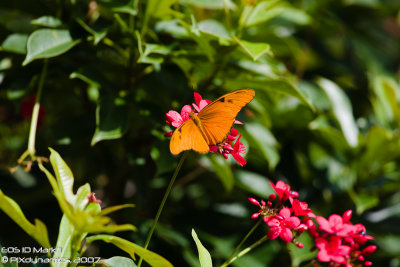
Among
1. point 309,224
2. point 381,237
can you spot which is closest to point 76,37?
point 309,224

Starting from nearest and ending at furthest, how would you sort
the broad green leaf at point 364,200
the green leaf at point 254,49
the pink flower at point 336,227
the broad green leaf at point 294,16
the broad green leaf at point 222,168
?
the pink flower at point 336,227 < the green leaf at point 254,49 < the broad green leaf at point 222,168 < the broad green leaf at point 364,200 < the broad green leaf at point 294,16

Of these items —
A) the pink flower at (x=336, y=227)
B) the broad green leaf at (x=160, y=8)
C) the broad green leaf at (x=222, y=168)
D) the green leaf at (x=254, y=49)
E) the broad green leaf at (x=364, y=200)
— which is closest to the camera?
the pink flower at (x=336, y=227)

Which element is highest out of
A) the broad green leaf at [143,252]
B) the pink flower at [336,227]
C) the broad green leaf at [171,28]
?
the broad green leaf at [171,28]

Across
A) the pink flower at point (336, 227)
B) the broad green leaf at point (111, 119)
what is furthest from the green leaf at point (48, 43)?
the pink flower at point (336, 227)

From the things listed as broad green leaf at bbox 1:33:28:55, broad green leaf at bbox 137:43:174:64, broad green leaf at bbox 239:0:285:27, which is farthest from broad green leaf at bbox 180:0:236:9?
broad green leaf at bbox 1:33:28:55

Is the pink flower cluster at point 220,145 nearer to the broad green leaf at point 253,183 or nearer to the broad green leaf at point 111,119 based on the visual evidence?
the broad green leaf at point 111,119
